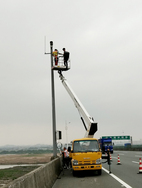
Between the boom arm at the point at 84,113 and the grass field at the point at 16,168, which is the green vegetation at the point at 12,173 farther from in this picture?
the boom arm at the point at 84,113

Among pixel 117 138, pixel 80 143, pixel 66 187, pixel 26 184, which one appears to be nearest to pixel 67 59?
pixel 80 143

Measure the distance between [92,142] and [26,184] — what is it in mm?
8697

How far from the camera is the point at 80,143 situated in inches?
575

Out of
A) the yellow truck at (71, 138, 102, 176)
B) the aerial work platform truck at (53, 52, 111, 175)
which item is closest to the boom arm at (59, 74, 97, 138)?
the aerial work platform truck at (53, 52, 111, 175)

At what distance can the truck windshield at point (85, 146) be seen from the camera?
14.2 metres

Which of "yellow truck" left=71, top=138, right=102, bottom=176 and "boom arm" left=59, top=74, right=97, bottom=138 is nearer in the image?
"yellow truck" left=71, top=138, right=102, bottom=176

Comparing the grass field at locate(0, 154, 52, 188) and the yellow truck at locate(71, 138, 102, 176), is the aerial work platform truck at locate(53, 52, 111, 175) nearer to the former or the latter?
the yellow truck at locate(71, 138, 102, 176)

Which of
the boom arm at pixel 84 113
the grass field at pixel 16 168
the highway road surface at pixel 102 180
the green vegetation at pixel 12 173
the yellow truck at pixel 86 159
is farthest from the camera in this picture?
the green vegetation at pixel 12 173

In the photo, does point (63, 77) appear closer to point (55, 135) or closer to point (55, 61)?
point (55, 61)

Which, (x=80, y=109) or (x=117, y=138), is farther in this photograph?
(x=117, y=138)

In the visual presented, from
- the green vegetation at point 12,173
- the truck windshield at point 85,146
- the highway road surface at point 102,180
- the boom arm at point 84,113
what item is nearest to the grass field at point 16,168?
the green vegetation at point 12,173

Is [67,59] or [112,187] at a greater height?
[67,59]

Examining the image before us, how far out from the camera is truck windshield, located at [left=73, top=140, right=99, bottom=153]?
46.8 ft

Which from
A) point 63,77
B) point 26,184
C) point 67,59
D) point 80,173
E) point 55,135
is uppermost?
point 67,59
